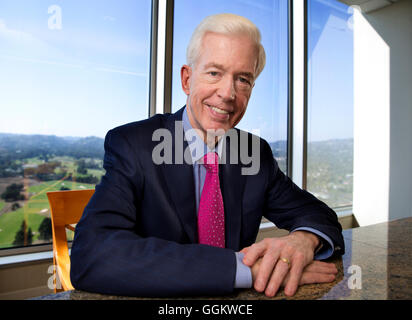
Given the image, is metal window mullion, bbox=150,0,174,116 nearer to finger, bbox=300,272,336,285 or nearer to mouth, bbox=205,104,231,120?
mouth, bbox=205,104,231,120

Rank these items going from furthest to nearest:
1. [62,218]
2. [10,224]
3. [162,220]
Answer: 1. [10,224]
2. [62,218]
3. [162,220]

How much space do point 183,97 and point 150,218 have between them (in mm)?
2068

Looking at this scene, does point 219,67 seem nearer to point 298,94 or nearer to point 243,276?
point 243,276

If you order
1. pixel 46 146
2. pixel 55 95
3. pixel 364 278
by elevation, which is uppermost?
pixel 55 95

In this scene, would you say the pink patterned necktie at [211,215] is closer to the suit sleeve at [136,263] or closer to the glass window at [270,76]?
the suit sleeve at [136,263]

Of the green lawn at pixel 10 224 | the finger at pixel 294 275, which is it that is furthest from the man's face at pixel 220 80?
the green lawn at pixel 10 224

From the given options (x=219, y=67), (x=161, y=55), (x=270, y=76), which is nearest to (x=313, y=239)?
(x=219, y=67)

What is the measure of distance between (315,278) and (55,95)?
7.70 ft

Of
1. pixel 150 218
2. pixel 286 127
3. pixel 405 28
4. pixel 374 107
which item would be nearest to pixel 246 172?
pixel 150 218

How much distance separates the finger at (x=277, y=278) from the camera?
63cm

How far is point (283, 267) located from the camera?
67 cm

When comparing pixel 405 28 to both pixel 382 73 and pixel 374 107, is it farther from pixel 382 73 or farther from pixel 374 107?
pixel 374 107

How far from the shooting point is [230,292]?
604mm

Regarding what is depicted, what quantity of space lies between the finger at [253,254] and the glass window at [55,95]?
2.12 meters
